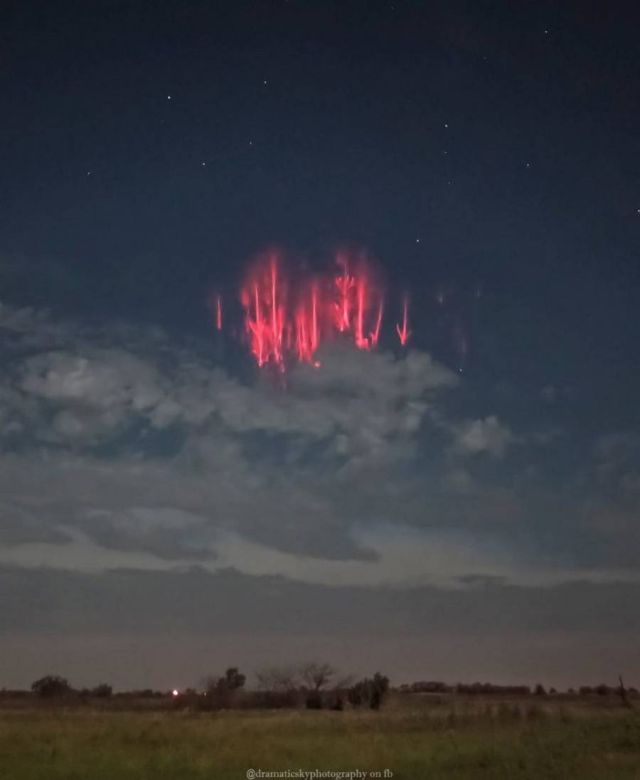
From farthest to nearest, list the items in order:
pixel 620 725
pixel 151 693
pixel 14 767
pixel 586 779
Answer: pixel 151 693
pixel 620 725
pixel 14 767
pixel 586 779

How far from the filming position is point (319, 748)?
33.3 meters

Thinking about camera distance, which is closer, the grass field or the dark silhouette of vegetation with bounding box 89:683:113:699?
the grass field

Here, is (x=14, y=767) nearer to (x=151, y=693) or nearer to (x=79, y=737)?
(x=79, y=737)

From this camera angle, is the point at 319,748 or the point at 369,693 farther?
the point at 369,693

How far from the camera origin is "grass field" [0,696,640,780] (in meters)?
27.0

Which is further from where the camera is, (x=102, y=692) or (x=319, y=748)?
(x=102, y=692)

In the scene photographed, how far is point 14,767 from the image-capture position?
27.9 metres

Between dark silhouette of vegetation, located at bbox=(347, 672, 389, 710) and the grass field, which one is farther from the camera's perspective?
dark silhouette of vegetation, located at bbox=(347, 672, 389, 710)

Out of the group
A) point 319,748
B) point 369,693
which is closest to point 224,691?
point 369,693

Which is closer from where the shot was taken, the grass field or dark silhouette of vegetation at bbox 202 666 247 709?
the grass field

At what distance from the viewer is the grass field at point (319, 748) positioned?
2703 centimetres

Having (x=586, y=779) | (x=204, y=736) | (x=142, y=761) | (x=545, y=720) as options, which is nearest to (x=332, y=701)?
(x=545, y=720)

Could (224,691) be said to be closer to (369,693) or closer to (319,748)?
(369,693)

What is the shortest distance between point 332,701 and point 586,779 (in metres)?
55.8
